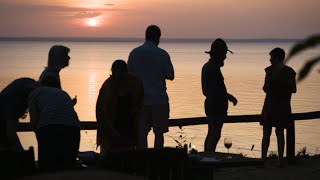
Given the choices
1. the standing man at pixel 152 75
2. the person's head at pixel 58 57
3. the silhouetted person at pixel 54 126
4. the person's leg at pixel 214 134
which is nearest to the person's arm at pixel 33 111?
the silhouetted person at pixel 54 126

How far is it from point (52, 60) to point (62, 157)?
45.9 inches

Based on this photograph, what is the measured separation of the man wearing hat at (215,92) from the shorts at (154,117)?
101 centimetres

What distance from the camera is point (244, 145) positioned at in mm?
22766

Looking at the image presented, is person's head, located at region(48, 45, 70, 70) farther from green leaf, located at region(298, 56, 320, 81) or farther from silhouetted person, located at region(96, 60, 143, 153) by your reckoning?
green leaf, located at region(298, 56, 320, 81)

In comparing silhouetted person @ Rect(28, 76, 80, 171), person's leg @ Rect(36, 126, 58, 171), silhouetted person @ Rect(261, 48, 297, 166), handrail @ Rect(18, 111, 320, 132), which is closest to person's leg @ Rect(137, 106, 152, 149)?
handrail @ Rect(18, 111, 320, 132)

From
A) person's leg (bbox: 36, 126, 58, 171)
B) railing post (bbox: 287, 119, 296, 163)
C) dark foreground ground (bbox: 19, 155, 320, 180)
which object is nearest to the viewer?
person's leg (bbox: 36, 126, 58, 171)

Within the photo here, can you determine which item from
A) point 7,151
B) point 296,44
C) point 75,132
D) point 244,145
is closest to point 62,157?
point 75,132

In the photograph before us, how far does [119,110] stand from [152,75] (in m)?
1.20

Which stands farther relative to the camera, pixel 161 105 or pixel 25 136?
pixel 25 136

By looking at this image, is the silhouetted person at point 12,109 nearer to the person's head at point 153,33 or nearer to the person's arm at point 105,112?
the person's arm at point 105,112

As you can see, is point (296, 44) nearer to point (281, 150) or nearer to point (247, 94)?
point (281, 150)

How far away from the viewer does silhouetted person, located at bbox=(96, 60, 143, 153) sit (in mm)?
8648

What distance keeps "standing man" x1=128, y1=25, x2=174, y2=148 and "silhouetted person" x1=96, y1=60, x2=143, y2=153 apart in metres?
0.96

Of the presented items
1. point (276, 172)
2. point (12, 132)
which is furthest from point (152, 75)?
point (12, 132)
